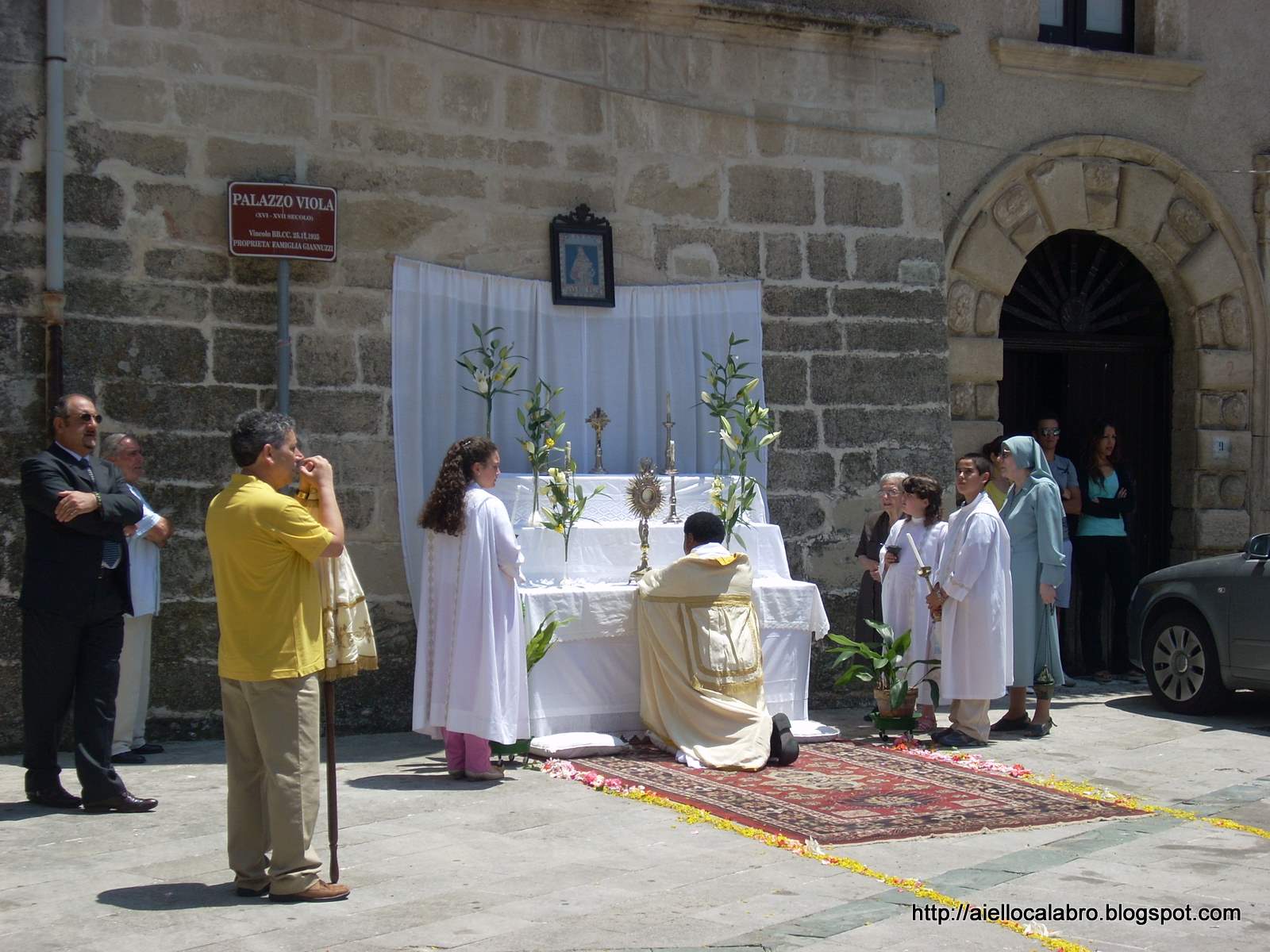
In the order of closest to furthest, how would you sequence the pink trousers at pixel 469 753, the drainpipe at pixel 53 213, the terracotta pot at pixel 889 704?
the pink trousers at pixel 469 753 → the drainpipe at pixel 53 213 → the terracotta pot at pixel 889 704

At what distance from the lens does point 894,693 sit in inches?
346

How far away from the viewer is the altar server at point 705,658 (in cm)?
819

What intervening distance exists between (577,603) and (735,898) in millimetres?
3143

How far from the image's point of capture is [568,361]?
9.90 metres

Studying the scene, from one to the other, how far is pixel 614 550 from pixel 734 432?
1.50 m

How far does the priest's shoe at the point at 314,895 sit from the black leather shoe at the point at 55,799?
1907 millimetres

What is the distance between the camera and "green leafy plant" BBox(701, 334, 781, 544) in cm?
933

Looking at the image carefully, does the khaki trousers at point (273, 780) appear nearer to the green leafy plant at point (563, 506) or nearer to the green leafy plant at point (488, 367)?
the green leafy plant at point (563, 506)

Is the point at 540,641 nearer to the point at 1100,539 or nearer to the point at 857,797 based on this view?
the point at 857,797

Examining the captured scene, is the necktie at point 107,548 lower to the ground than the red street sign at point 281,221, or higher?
lower

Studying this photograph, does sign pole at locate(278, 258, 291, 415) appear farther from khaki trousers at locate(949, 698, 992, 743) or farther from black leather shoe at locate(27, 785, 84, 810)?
khaki trousers at locate(949, 698, 992, 743)

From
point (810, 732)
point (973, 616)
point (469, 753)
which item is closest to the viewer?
point (469, 753)

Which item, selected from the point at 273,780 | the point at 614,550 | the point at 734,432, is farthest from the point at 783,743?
the point at 273,780

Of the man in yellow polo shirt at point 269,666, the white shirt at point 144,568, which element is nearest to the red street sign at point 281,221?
the white shirt at point 144,568
